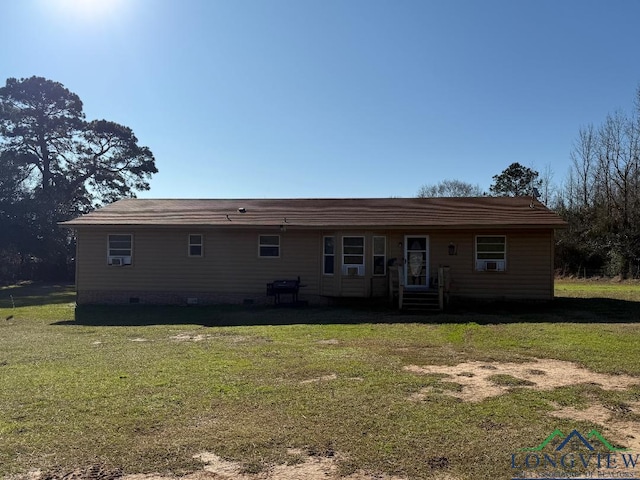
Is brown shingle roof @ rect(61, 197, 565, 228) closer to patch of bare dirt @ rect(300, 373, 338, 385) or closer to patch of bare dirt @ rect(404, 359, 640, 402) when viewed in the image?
patch of bare dirt @ rect(404, 359, 640, 402)

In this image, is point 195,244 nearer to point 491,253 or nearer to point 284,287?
point 284,287

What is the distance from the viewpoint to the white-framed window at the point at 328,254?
51.5 feet

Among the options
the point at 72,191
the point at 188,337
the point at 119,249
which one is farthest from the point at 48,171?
the point at 188,337

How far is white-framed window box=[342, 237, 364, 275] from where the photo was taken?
15.5m

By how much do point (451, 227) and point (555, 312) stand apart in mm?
3738

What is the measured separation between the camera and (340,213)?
1655 centimetres

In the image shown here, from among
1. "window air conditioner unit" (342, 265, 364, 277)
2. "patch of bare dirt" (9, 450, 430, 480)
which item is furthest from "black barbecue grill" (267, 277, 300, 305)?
"patch of bare dirt" (9, 450, 430, 480)

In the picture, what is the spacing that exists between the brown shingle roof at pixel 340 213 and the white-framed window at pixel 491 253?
0.65 metres

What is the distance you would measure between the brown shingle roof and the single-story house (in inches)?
2.4

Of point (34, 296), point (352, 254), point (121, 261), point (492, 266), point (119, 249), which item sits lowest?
point (34, 296)

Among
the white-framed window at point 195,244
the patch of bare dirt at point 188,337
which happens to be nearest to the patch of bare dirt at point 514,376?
the patch of bare dirt at point 188,337

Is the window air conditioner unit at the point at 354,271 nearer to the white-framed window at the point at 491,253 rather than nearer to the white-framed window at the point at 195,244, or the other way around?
the white-framed window at the point at 491,253

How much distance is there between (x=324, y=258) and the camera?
1576cm

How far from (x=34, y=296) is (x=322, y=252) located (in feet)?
42.7
